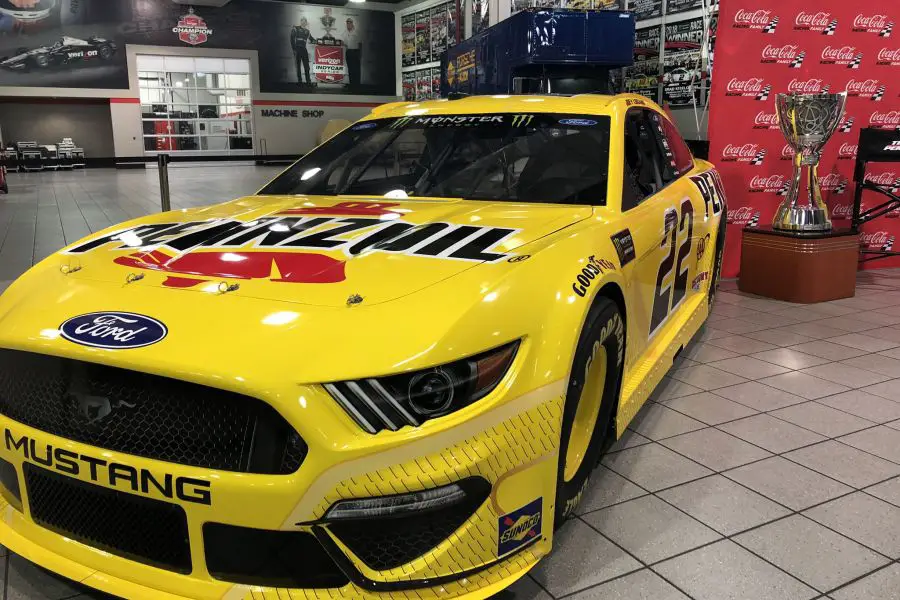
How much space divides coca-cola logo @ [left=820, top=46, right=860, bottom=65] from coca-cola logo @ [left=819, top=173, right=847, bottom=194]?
950 millimetres

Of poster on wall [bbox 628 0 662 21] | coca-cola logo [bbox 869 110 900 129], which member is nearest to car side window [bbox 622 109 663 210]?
coca-cola logo [bbox 869 110 900 129]

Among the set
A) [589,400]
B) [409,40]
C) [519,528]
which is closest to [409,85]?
[409,40]

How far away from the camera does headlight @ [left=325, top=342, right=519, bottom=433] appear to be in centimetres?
129

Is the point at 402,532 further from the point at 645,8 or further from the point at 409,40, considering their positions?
the point at 409,40

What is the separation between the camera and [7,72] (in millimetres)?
19484

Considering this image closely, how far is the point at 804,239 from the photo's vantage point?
4953mm

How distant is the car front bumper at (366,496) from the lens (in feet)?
4.14

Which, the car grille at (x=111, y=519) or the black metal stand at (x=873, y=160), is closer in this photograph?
the car grille at (x=111, y=519)

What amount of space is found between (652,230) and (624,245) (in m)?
0.37

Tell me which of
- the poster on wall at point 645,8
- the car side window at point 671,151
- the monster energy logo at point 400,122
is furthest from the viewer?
the poster on wall at point 645,8

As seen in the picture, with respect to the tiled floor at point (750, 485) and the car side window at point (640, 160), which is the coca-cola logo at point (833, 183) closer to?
the tiled floor at point (750, 485)

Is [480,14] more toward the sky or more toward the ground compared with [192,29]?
more toward the ground

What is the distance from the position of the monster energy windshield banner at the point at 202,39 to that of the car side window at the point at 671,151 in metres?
21.1

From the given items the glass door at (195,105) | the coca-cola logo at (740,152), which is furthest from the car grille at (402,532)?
the glass door at (195,105)
